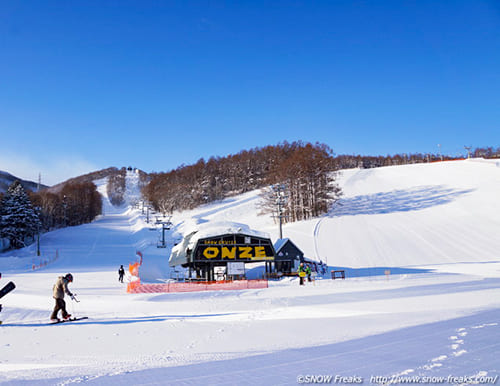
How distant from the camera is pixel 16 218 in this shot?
53500 millimetres

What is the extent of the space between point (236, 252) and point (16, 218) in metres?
43.3

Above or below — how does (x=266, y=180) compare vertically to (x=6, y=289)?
above

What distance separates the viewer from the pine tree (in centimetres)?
5306

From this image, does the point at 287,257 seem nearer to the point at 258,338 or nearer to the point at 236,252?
the point at 236,252

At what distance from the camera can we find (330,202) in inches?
2222

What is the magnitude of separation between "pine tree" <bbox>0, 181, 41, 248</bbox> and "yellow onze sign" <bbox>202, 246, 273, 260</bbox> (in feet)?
130

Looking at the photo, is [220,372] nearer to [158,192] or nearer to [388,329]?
[388,329]

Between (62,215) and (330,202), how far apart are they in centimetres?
7245

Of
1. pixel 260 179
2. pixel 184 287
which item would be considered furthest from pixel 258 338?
pixel 260 179

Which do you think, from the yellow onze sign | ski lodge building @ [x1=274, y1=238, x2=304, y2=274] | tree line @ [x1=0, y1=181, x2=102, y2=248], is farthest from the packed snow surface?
tree line @ [x1=0, y1=181, x2=102, y2=248]

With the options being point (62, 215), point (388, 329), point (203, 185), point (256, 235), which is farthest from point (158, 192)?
point (388, 329)

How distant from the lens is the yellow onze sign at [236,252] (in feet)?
84.7

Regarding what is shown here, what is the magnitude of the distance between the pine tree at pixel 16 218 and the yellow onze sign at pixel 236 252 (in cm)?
3952

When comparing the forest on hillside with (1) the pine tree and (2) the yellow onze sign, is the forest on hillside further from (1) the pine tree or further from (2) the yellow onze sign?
(1) the pine tree
